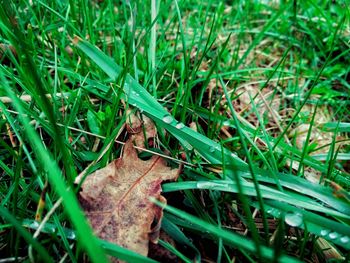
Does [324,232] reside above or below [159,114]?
below

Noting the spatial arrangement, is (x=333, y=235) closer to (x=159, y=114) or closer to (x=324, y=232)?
(x=324, y=232)

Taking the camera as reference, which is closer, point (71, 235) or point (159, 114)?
point (71, 235)

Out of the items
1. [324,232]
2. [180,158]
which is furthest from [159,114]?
[324,232]

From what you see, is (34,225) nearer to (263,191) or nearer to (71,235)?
(71,235)

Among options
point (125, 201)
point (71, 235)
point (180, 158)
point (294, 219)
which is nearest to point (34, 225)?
point (71, 235)

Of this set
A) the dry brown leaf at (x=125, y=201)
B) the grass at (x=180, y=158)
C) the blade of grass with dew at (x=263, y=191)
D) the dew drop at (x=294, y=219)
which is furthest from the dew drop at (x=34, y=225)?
the dew drop at (x=294, y=219)

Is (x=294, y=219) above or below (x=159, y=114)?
below

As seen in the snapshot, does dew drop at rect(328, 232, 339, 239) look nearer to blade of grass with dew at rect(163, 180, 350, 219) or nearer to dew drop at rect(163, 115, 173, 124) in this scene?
blade of grass with dew at rect(163, 180, 350, 219)

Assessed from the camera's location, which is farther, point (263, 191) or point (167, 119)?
point (167, 119)

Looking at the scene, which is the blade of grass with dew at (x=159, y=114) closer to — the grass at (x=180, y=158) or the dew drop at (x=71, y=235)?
the grass at (x=180, y=158)

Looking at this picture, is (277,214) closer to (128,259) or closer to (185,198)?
(185,198)
